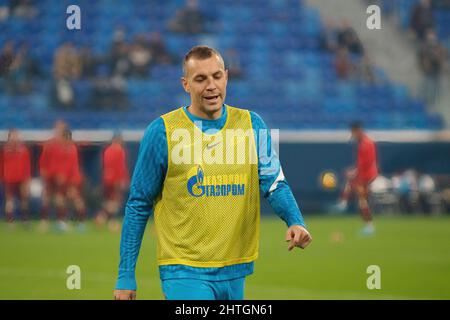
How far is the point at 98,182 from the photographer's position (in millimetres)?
22609

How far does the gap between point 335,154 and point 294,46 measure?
4.05 metres

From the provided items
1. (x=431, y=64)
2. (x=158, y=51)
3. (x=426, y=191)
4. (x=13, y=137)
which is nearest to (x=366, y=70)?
(x=431, y=64)

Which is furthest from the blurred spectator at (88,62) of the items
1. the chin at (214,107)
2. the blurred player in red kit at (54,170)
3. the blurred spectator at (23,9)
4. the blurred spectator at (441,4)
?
the chin at (214,107)

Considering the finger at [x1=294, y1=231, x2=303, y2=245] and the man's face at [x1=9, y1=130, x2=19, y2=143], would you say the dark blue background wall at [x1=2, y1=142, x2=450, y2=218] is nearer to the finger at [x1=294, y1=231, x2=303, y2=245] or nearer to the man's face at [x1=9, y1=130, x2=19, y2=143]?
the man's face at [x1=9, y1=130, x2=19, y2=143]

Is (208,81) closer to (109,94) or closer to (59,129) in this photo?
(59,129)

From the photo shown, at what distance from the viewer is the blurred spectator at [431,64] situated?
Result: 2423 centimetres

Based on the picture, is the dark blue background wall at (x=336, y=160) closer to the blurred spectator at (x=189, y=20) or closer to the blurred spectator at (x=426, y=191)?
the blurred spectator at (x=426, y=191)

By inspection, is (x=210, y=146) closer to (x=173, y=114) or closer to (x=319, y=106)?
(x=173, y=114)

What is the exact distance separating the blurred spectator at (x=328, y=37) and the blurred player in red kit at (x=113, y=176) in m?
6.60

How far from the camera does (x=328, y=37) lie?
84.7 feet

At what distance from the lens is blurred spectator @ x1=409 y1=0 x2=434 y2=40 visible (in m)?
25.3

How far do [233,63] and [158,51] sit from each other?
1818 millimetres

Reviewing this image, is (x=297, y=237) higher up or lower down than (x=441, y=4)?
lower down

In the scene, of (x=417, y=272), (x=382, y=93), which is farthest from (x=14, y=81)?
(x=417, y=272)
